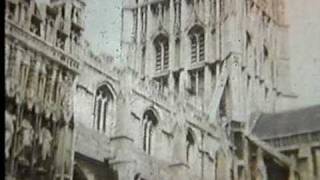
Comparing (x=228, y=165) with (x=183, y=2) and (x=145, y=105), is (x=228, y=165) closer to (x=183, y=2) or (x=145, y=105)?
(x=145, y=105)

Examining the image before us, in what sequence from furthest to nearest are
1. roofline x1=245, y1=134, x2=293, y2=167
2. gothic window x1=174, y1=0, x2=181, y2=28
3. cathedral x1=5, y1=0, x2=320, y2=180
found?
gothic window x1=174, y1=0, x2=181, y2=28 < roofline x1=245, y1=134, x2=293, y2=167 < cathedral x1=5, y1=0, x2=320, y2=180

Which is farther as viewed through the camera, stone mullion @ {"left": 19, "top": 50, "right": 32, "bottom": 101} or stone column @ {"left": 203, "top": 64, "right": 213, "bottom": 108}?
stone column @ {"left": 203, "top": 64, "right": 213, "bottom": 108}

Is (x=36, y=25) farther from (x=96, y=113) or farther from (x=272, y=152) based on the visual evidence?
(x=272, y=152)

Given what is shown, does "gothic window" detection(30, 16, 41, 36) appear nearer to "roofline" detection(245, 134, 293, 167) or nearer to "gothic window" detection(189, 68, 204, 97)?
"roofline" detection(245, 134, 293, 167)

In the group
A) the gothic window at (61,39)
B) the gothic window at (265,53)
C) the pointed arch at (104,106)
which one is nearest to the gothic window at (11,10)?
the gothic window at (61,39)

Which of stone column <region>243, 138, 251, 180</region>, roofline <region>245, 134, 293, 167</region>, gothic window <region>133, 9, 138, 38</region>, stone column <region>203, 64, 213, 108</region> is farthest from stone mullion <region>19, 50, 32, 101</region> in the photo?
gothic window <region>133, 9, 138, 38</region>

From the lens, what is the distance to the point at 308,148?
23734mm

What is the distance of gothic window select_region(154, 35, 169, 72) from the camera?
95.1 ft

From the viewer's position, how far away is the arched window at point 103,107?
19936mm

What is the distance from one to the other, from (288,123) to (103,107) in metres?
8.07

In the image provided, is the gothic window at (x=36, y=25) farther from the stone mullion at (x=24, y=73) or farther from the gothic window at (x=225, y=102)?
the gothic window at (x=225, y=102)

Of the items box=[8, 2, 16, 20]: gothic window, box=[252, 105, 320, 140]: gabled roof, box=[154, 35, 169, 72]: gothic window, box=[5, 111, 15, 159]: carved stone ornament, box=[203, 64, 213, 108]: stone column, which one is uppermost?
box=[154, 35, 169, 72]: gothic window

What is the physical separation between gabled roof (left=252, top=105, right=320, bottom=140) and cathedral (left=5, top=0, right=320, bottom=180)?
0.05 m

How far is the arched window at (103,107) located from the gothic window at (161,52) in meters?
8.53
